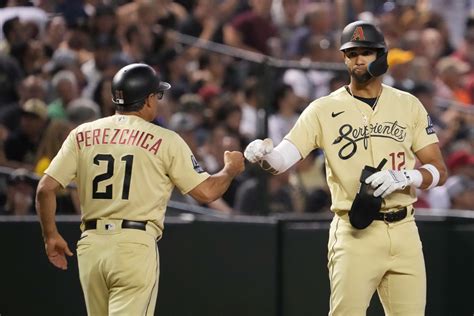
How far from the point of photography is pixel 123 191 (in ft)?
20.4

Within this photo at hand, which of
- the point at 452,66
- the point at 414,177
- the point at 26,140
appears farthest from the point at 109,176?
the point at 452,66

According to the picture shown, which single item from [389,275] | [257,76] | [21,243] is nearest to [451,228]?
[257,76]

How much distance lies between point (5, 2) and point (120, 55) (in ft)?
4.18

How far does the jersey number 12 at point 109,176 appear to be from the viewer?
6.20 meters

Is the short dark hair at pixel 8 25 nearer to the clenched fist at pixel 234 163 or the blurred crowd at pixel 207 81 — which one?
the blurred crowd at pixel 207 81

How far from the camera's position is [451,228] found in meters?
9.23

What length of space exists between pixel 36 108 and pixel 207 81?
2.59 metres

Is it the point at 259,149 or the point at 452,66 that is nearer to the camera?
the point at 259,149

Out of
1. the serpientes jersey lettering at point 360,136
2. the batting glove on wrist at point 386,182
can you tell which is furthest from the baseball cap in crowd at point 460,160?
the batting glove on wrist at point 386,182

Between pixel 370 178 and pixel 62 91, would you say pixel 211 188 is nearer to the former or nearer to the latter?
pixel 370 178

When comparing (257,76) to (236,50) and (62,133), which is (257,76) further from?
(236,50)

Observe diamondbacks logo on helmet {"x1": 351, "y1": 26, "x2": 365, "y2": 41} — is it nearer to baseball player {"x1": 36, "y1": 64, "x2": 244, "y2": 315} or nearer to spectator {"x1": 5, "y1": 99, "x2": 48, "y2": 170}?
baseball player {"x1": 36, "y1": 64, "x2": 244, "y2": 315}

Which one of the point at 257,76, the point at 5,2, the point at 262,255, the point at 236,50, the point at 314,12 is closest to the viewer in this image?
the point at 262,255

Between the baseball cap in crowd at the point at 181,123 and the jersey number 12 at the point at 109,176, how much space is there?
414 centimetres
